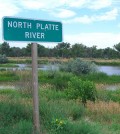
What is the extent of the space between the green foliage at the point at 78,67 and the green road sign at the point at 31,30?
27.3 m

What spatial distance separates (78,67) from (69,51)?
183ft

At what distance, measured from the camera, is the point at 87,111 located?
1103cm

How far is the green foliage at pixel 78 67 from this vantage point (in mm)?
35094

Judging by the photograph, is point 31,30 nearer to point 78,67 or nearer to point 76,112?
point 76,112

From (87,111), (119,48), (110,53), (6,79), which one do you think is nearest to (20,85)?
(87,111)

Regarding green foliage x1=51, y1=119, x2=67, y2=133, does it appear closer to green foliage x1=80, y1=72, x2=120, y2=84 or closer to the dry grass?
the dry grass

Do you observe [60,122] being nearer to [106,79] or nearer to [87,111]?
[87,111]

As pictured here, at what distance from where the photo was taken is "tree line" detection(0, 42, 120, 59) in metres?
90.6

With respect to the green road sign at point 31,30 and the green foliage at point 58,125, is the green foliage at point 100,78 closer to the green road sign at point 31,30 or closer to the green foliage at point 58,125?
the green foliage at point 58,125

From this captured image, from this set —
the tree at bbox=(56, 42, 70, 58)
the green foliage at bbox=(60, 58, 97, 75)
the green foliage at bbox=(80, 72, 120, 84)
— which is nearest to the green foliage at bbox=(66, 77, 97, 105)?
the green foliage at bbox=(80, 72, 120, 84)

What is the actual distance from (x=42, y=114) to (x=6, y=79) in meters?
22.7

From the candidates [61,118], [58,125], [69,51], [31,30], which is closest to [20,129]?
[58,125]

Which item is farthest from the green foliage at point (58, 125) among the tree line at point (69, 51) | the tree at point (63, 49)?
the tree at point (63, 49)

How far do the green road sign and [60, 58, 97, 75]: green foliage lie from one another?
27.3 metres
